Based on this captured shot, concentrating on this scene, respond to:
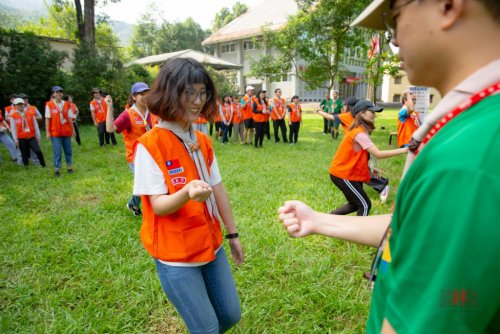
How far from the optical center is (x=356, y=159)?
164 inches

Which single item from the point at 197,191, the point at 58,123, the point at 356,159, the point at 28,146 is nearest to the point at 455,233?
the point at 197,191

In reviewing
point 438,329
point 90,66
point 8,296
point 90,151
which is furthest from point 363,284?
point 90,66

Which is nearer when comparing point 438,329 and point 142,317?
point 438,329

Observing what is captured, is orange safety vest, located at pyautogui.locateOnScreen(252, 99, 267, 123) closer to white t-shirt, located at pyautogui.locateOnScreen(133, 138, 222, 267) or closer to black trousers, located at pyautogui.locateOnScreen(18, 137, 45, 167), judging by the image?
black trousers, located at pyautogui.locateOnScreen(18, 137, 45, 167)

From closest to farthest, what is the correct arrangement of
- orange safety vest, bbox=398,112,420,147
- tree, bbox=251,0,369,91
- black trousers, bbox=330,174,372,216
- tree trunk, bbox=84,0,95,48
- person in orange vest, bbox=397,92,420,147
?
black trousers, bbox=330,174,372,216 → person in orange vest, bbox=397,92,420,147 → orange safety vest, bbox=398,112,420,147 → tree, bbox=251,0,369,91 → tree trunk, bbox=84,0,95,48

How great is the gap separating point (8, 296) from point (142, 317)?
1.47 m

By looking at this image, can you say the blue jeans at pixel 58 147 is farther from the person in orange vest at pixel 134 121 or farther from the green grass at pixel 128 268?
the person in orange vest at pixel 134 121

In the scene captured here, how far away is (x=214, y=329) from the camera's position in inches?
72.8

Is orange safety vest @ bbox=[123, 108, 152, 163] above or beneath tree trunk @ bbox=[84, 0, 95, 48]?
beneath

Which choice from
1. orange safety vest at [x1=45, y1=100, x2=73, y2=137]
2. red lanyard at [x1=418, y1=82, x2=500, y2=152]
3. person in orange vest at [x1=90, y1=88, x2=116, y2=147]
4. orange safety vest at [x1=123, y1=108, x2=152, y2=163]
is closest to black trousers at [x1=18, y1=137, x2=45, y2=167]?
orange safety vest at [x1=45, y1=100, x2=73, y2=137]

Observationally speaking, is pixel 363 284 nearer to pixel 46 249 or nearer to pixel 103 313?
pixel 103 313

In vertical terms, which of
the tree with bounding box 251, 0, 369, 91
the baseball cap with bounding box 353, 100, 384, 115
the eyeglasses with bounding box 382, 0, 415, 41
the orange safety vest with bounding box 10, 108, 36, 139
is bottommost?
the orange safety vest with bounding box 10, 108, 36, 139

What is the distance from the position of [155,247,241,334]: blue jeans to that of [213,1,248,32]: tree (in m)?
53.5

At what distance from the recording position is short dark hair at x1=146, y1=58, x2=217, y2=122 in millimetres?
1862
